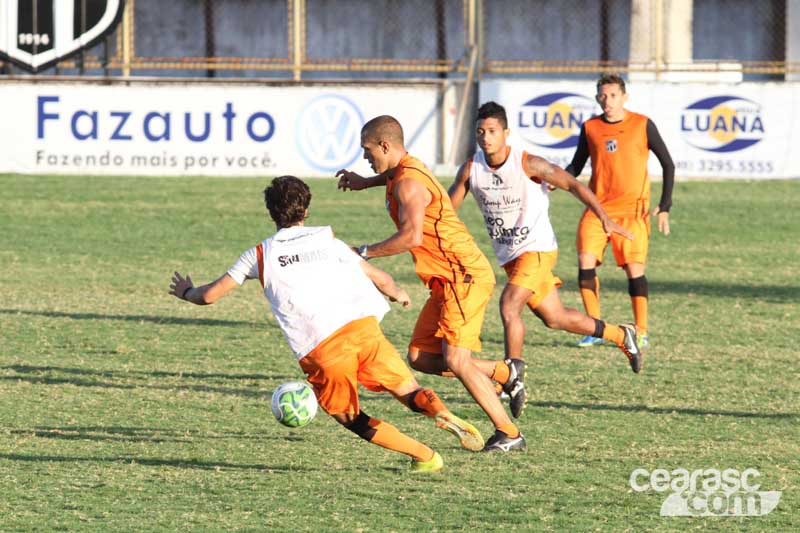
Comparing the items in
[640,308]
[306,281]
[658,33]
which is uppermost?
[658,33]

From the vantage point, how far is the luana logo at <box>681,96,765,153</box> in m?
23.7

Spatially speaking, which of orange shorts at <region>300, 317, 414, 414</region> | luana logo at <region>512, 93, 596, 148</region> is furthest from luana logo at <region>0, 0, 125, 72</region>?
orange shorts at <region>300, 317, 414, 414</region>

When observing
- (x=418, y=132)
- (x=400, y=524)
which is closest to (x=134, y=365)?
(x=400, y=524)

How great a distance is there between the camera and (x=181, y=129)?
23734 mm

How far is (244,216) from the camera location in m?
20.0

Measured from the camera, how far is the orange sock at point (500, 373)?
8148mm

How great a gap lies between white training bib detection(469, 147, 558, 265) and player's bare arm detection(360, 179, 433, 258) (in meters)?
1.35

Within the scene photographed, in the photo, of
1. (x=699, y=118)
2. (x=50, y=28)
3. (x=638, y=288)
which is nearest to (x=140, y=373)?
(x=638, y=288)

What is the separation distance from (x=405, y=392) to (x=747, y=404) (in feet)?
9.34

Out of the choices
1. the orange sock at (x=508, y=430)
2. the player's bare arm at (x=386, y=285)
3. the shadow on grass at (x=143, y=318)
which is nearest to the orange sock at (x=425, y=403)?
the player's bare arm at (x=386, y=285)

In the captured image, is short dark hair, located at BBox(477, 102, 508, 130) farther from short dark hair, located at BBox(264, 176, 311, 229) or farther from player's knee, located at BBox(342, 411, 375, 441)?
player's knee, located at BBox(342, 411, 375, 441)

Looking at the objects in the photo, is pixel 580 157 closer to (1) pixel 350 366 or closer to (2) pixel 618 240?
(2) pixel 618 240

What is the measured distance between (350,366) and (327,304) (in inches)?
12.2

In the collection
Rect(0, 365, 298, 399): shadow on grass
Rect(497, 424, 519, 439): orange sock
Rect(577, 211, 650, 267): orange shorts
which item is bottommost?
Rect(0, 365, 298, 399): shadow on grass
